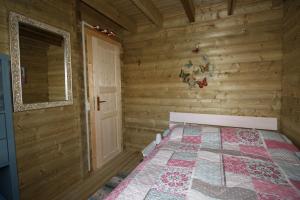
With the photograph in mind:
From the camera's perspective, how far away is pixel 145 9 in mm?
2324

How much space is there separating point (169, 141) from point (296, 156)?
114 cm

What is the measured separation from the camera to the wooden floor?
204 cm

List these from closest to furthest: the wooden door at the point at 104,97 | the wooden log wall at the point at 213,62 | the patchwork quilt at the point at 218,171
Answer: the patchwork quilt at the point at 218,171
the wooden log wall at the point at 213,62
the wooden door at the point at 104,97

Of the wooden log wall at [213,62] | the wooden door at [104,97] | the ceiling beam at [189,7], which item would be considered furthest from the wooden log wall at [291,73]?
the wooden door at [104,97]

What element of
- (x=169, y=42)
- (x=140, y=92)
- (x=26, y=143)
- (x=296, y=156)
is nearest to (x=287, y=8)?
(x=169, y=42)

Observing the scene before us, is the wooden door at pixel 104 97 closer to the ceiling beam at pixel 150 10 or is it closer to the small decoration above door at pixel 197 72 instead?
the ceiling beam at pixel 150 10

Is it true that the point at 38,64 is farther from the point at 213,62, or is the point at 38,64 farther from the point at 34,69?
the point at 213,62

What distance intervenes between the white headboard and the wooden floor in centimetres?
99

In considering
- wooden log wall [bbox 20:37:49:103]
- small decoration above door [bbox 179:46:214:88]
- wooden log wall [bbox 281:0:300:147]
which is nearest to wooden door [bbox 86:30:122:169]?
wooden log wall [bbox 20:37:49:103]

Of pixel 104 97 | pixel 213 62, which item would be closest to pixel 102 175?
pixel 104 97

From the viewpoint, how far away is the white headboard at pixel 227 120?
236 cm

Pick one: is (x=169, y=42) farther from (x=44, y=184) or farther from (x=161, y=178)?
(x=44, y=184)

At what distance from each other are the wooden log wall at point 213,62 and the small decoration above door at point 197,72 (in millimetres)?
65

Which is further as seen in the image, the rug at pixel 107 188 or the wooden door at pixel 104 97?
the wooden door at pixel 104 97
